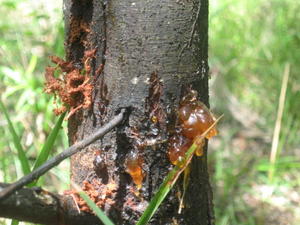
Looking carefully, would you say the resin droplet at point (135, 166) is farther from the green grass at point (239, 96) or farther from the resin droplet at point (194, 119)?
the green grass at point (239, 96)

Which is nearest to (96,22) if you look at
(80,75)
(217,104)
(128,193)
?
(80,75)

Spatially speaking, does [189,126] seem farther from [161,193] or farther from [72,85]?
[72,85]

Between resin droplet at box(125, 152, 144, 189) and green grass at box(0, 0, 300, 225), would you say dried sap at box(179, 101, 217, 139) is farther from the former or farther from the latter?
green grass at box(0, 0, 300, 225)

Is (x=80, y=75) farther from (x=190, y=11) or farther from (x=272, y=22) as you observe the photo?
(x=272, y=22)

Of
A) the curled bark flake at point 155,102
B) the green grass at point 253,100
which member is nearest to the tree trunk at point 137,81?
the curled bark flake at point 155,102

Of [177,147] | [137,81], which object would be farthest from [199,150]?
[137,81]
